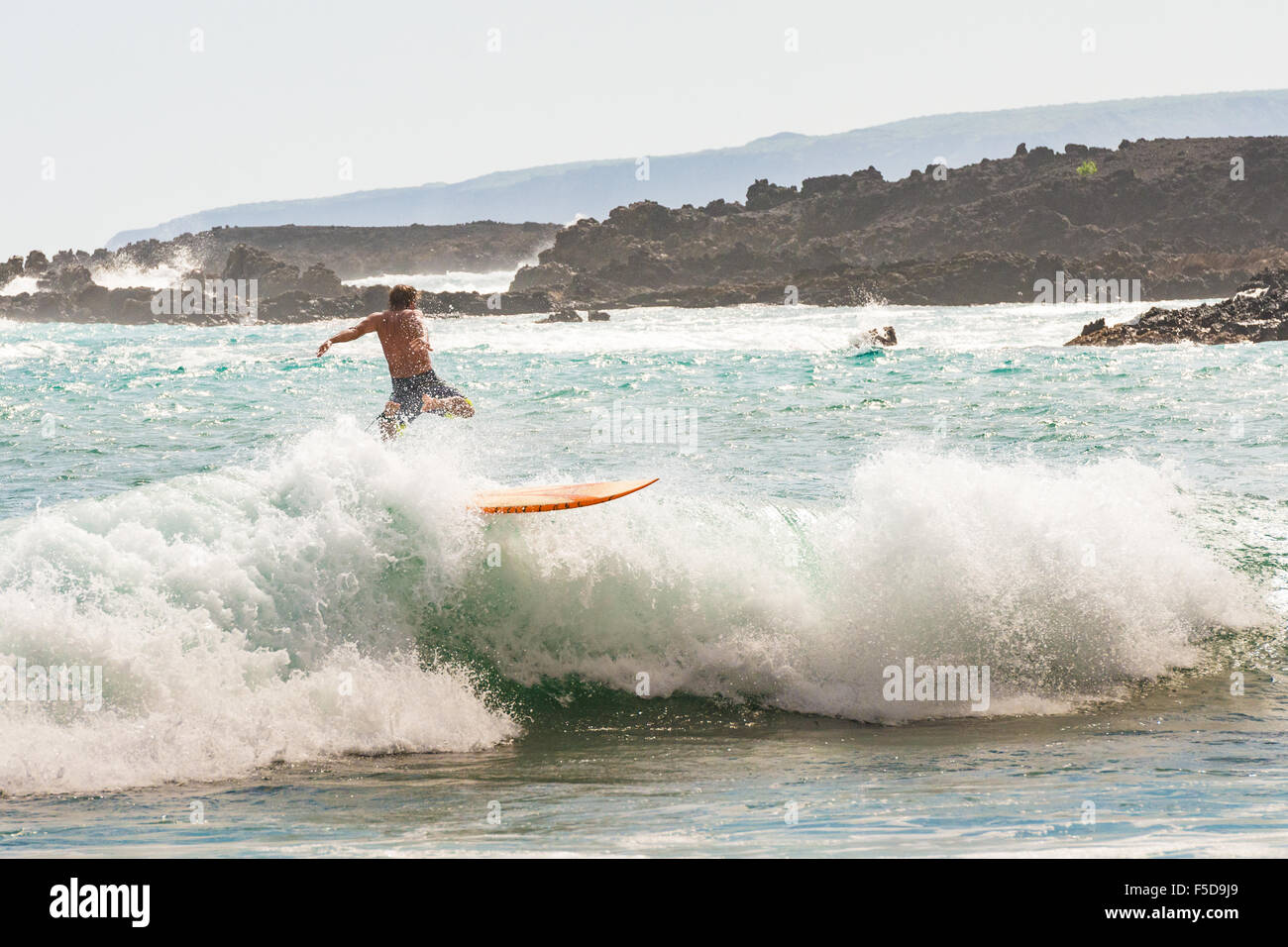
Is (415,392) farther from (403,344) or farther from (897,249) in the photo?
(897,249)

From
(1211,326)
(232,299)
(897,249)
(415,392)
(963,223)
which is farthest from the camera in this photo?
(963,223)

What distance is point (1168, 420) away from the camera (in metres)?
17.1

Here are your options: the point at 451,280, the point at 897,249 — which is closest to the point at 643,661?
the point at 897,249

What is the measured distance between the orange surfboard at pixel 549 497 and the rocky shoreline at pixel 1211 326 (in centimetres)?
2597

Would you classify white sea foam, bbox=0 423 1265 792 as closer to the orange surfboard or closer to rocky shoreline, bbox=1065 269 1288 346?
the orange surfboard

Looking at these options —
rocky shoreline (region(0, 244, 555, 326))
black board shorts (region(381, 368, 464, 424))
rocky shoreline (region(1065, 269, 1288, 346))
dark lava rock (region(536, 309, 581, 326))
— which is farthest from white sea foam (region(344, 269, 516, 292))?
black board shorts (region(381, 368, 464, 424))

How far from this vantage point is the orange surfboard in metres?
7.33

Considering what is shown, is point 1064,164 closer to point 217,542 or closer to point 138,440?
point 138,440

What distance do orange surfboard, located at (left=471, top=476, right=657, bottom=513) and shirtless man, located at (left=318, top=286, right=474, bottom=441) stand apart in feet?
7.27

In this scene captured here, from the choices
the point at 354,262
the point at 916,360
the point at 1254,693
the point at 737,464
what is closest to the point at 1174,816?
the point at 1254,693

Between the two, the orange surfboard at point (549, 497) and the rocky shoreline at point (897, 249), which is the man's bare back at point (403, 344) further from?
the rocky shoreline at point (897, 249)

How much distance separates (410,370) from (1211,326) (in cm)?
2659

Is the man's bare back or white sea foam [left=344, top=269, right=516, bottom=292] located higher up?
white sea foam [left=344, top=269, right=516, bottom=292]

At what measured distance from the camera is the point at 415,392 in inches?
396
